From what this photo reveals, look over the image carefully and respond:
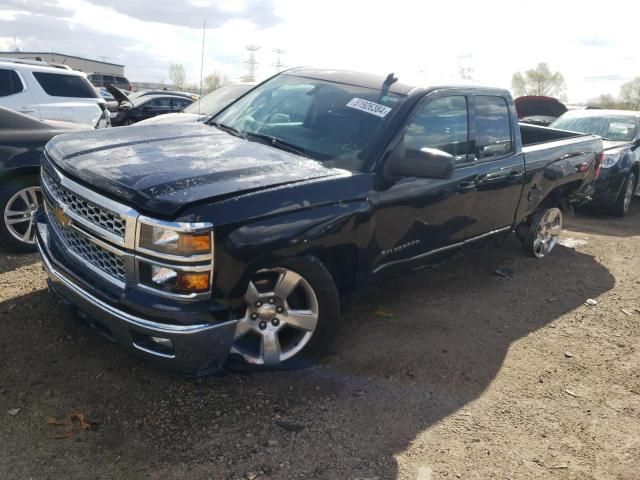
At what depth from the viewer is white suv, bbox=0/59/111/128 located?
8641 millimetres

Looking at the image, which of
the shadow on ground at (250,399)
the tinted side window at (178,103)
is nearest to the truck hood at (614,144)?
the shadow on ground at (250,399)

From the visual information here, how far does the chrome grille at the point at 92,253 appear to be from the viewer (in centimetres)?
278

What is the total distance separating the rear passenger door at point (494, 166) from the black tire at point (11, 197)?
3.84m

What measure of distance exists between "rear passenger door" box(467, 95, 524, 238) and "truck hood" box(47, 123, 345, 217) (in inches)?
62.1

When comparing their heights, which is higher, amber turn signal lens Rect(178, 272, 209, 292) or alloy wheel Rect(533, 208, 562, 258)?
amber turn signal lens Rect(178, 272, 209, 292)

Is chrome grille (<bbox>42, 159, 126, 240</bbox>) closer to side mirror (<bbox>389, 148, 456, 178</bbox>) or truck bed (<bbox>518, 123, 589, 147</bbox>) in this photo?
side mirror (<bbox>389, 148, 456, 178</bbox>)

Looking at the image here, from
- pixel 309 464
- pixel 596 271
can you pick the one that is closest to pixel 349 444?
pixel 309 464

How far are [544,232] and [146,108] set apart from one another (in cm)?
1408

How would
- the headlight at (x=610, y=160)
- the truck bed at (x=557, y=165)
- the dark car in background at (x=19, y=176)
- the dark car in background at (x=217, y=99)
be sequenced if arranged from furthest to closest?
the dark car in background at (x=217, y=99)
the headlight at (x=610, y=160)
the truck bed at (x=557, y=165)
the dark car in background at (x=19, y=176)

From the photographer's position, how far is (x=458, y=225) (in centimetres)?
422

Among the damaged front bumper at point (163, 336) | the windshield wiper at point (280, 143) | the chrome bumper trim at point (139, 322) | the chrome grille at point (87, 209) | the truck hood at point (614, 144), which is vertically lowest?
the damaged front bumper at point (163, 336)

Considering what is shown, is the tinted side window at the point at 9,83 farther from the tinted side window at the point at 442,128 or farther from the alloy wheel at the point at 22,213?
the tinted side window at the point at 442,128

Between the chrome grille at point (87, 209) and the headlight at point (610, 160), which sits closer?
the chrome grille at point (87, 209)

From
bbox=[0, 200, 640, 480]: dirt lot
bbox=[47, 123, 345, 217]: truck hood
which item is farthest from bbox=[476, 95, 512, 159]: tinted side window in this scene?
bbox=[47, 123, 345, 217]: truck hood
